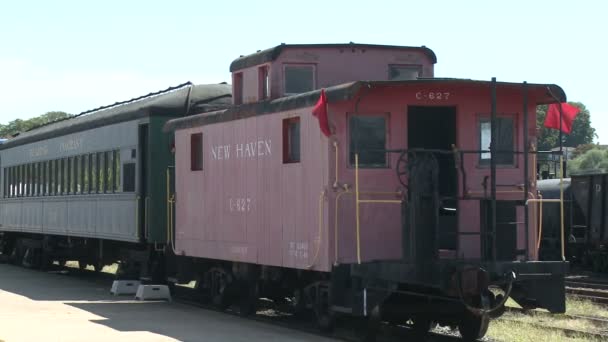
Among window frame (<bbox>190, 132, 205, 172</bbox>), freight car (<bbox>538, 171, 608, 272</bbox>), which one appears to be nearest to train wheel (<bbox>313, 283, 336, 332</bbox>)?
window frame (<bbox>190, 132, 205, 172</bbox>)

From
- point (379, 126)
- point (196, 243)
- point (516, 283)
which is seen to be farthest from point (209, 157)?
point (516, 283)

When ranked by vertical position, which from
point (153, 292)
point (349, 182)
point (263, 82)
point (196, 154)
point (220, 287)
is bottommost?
point (153, 292)

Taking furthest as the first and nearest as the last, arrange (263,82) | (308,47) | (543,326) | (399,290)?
(263,82) < (543,326) < (308,47) < (399,290)

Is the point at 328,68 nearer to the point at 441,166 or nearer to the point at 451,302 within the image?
the point at 441,166

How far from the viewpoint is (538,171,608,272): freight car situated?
27281mm

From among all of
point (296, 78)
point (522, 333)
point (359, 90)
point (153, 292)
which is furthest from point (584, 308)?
point (359, 90)

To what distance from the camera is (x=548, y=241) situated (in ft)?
95.7

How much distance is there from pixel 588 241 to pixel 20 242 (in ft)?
50.7

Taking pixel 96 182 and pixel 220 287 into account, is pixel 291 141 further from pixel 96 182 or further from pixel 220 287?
pixel 96 182

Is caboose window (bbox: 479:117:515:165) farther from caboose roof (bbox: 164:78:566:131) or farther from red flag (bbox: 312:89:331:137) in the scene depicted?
red flag (bbox: 312:89:331:137)

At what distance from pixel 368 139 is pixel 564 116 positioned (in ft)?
7.80

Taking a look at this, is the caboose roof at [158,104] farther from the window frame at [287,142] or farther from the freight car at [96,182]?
the window frame at [287,142]

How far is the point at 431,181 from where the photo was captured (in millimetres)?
11688

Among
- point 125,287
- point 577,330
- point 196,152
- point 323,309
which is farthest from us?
point 125,287
